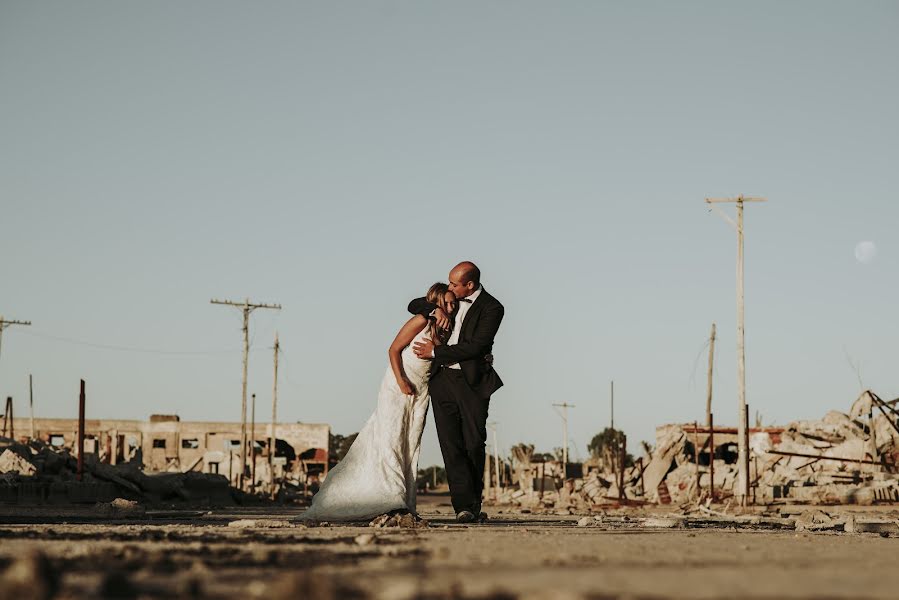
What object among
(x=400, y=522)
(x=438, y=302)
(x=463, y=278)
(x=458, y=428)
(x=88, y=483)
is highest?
(x=463, y=278)

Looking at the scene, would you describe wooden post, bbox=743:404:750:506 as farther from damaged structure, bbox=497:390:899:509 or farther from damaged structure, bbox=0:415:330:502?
damaged structure, bbox=0:415:330:502

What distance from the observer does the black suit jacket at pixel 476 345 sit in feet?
30.2

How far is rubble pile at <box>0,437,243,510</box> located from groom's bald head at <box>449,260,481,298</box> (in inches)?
566

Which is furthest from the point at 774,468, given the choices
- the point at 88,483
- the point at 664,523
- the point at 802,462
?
the point at 664,523

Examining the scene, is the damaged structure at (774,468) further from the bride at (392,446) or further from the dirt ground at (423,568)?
the dirt ground at (423,568)

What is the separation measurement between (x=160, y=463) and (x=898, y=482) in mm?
51209

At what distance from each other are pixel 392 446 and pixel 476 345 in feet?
3.57

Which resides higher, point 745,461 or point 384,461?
point 384,461

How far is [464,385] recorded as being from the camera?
30.6ft

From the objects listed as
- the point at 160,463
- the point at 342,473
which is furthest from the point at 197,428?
the point at 342,473

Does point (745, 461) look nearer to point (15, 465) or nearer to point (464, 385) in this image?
point (15, 465)

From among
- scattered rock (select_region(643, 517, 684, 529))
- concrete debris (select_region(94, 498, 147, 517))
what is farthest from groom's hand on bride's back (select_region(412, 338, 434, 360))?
concrete debris (select_region(94, 498, 147, 517))

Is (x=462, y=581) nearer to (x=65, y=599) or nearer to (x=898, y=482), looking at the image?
(x=65, y=599)

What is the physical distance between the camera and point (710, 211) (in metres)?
29.8
